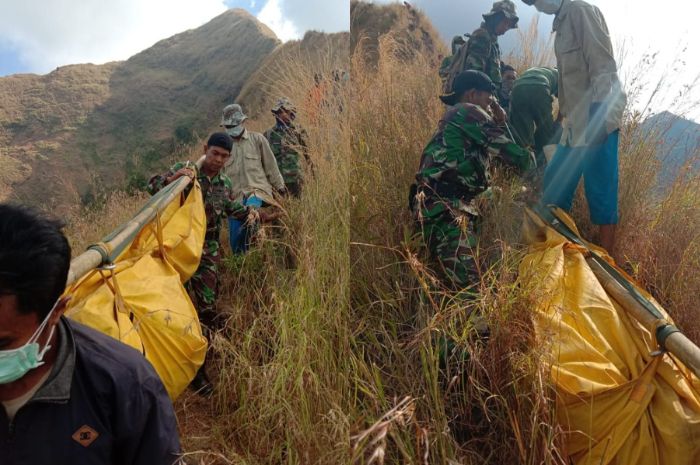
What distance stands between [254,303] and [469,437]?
1.54 m

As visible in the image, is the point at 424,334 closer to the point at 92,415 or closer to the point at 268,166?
the point at 92,415

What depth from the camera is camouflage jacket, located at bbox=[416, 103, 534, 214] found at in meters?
2.39

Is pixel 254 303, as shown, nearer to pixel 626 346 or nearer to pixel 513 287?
pixel 513 287

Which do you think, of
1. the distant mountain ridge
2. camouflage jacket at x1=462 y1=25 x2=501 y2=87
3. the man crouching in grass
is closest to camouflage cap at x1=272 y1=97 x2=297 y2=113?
the man crouching in grass

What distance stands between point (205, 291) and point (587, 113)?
8.27 ft

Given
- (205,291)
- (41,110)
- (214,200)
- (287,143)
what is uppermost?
(287,143)

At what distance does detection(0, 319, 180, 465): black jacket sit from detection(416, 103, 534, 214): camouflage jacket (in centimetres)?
164

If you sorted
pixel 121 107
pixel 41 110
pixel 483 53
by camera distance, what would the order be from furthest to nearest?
pixel 121 107 < pixel 41 110 < pixel 483 53

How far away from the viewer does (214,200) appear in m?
3.07

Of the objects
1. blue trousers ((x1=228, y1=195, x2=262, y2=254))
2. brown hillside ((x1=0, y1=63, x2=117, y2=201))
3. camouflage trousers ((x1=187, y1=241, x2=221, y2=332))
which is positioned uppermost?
blue trousers ((x1=228, y1=195, x2=262, y2=254))

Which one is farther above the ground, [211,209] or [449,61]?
[449,61]

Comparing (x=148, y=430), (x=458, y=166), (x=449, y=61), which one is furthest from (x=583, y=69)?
(x=148, y=430)

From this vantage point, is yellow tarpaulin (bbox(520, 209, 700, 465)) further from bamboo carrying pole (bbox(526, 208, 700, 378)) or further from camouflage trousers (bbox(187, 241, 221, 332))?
camouflage trousers (bbox(187, 241, 221, 332))

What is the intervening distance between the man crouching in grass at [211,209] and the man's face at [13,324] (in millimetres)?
1782
